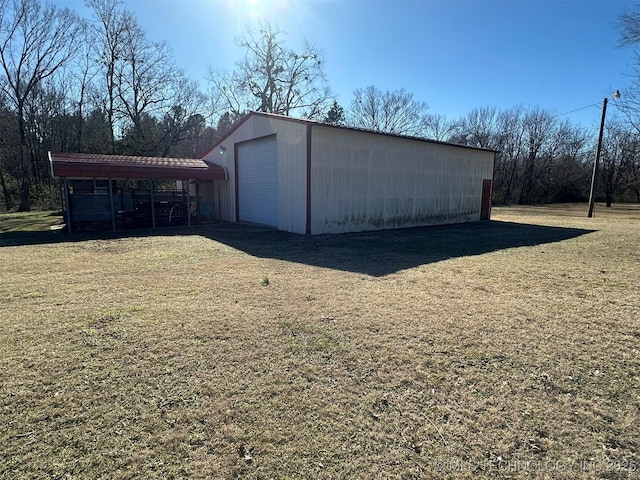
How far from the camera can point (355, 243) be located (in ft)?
34.3

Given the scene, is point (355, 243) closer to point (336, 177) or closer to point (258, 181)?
point (336, 177)

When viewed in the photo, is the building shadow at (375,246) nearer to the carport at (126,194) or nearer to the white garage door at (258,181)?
the white garage door at (258,181)

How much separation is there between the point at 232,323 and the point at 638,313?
5180 millimetres

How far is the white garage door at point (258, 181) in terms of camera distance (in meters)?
13.6

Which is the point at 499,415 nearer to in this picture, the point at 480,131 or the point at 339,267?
the point at 339,267

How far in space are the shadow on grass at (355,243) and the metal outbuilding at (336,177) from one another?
911mm

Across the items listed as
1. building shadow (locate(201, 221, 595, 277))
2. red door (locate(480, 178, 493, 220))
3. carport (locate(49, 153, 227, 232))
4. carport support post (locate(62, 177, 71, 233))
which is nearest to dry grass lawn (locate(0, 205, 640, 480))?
building shadow (locate(201, 221, 595, 277))

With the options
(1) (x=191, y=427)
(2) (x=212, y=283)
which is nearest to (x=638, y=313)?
(1) (x=191, y=427)

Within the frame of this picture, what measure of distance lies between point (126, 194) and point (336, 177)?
8.43 metres

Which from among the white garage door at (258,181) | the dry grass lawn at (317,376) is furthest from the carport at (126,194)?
the dry grass lawn at (317,376)

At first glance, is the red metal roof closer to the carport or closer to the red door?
the carport

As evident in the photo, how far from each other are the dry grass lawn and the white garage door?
7.76m

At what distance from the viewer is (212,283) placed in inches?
230

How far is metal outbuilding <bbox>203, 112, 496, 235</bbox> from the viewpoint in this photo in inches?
471
